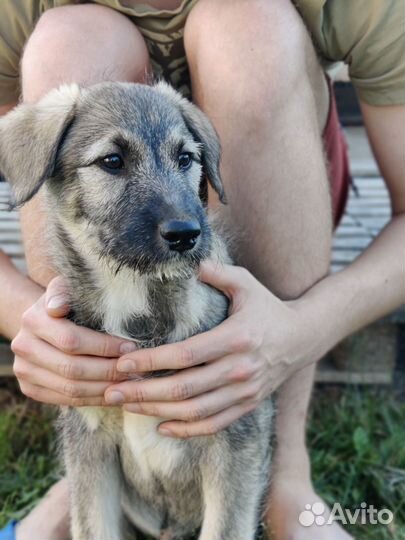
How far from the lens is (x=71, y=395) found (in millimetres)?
2129

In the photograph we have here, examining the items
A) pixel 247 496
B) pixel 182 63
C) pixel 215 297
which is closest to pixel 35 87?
pixel 182 63

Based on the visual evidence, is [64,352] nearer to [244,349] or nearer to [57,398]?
[57,398]

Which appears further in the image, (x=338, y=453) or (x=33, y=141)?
(x=338, y=453)

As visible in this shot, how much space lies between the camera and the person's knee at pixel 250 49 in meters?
2.36

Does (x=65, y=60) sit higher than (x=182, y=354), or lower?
higher

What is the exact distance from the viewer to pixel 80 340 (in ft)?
6.79

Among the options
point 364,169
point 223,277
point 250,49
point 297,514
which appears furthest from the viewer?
point 364,169

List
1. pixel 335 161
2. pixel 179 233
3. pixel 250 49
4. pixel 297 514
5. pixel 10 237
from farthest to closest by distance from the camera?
pixel 10 237 → pixel 335 161 → pixel 297 514 → pixel 250 49 → pixel 179 233

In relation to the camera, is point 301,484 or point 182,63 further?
point 182,63

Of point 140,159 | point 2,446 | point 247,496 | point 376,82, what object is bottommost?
point 2,446

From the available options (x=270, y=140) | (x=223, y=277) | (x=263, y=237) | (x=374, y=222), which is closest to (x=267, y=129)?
(x=270, y=140)

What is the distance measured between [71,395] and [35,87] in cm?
93

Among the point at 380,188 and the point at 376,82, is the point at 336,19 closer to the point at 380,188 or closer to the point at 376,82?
the point at 376,82

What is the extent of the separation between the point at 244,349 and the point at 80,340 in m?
0.42
